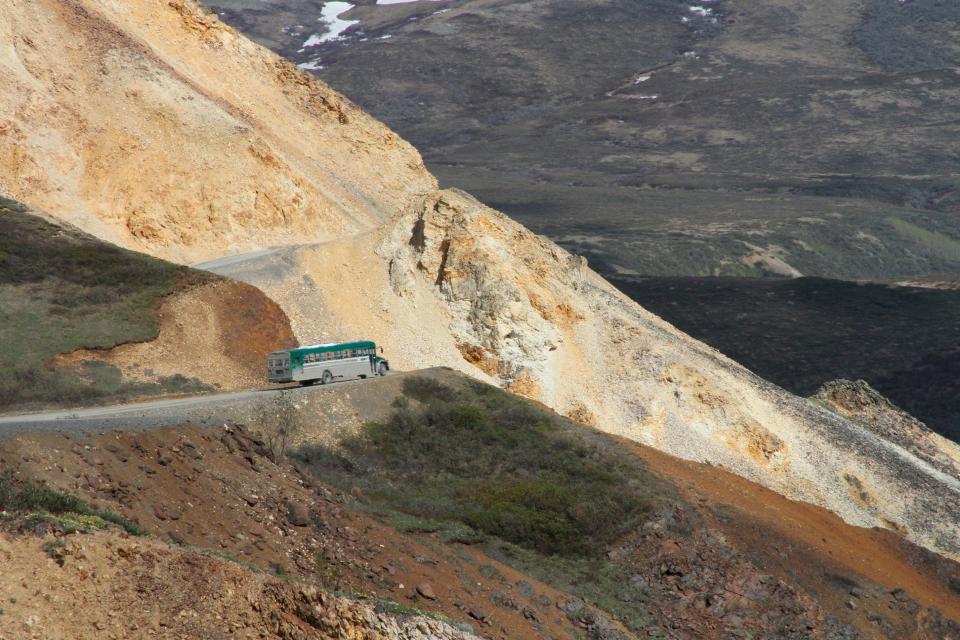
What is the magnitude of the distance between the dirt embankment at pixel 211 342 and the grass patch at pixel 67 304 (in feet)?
1.10

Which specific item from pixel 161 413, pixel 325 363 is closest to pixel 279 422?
pixel 161 413

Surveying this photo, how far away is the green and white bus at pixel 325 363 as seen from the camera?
28.9 metres

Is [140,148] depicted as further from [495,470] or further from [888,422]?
[888,422]

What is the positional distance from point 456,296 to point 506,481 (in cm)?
1327

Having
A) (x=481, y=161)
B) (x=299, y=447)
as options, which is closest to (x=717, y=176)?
(x=481, y=161)

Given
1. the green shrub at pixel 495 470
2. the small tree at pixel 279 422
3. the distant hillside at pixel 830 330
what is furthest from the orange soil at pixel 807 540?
the distant hillside at pixel 830 330

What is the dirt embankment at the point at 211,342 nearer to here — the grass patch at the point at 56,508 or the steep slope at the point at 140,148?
the steep slope at the point at 140,148

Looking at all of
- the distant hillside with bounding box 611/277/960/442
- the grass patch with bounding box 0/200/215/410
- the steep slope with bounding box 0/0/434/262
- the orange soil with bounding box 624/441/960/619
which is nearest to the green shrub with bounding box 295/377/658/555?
the orange soil with bounding box 624/441/960/619

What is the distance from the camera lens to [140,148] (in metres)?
38.2

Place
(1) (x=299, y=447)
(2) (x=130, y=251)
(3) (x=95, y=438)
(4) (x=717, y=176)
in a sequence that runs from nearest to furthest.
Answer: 1. (3) (x=95, y=438)
2. (1) (x=299, y=447)
3. (2) (x=130, y=251)
4. (4) (x=717, y=176)

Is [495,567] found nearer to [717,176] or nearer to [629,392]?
[629,392]

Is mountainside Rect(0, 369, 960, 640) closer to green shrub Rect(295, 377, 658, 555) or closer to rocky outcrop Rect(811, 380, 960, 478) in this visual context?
green shrub Rect(295, 377, 658, 555)

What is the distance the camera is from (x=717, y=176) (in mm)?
189125

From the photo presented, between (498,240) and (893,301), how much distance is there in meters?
72.9
